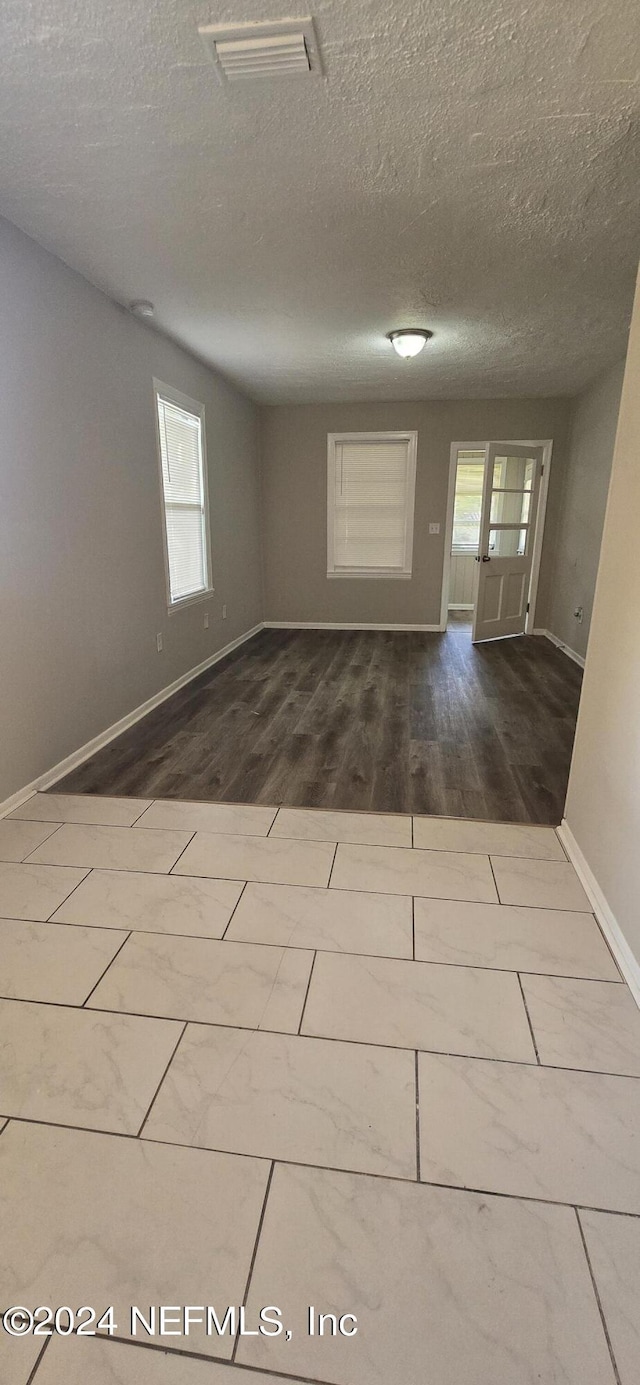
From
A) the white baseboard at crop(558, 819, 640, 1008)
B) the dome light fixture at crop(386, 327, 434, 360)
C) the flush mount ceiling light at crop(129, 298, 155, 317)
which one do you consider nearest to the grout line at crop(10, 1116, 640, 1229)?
the white baseboard at crop(558, 819, 640, 1008)

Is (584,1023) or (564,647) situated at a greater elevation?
(564,647)

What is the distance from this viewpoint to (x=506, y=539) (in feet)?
20.8

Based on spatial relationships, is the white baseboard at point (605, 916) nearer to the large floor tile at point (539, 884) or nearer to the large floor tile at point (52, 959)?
the large floor tile at point (539, 884)

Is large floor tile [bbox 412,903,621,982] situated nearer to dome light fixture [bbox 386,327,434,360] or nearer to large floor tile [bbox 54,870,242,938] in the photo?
large floor tile [bbox 54,870,242,938]

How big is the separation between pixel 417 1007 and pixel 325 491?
5.71m

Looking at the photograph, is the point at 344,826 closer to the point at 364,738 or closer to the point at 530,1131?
the point at 364,738

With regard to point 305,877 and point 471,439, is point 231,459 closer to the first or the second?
point 471,439

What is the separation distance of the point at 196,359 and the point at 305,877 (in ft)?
13.3

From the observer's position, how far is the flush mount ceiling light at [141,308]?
3.29 meters

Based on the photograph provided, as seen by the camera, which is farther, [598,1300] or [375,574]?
[375,574]

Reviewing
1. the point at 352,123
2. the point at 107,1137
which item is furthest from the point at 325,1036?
the point at 352,123

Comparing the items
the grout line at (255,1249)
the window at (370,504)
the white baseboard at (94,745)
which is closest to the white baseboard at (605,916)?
the grout line at (255,1249)

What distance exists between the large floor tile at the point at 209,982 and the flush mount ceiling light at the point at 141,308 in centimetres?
327

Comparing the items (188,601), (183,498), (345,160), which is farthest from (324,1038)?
(183,498)
